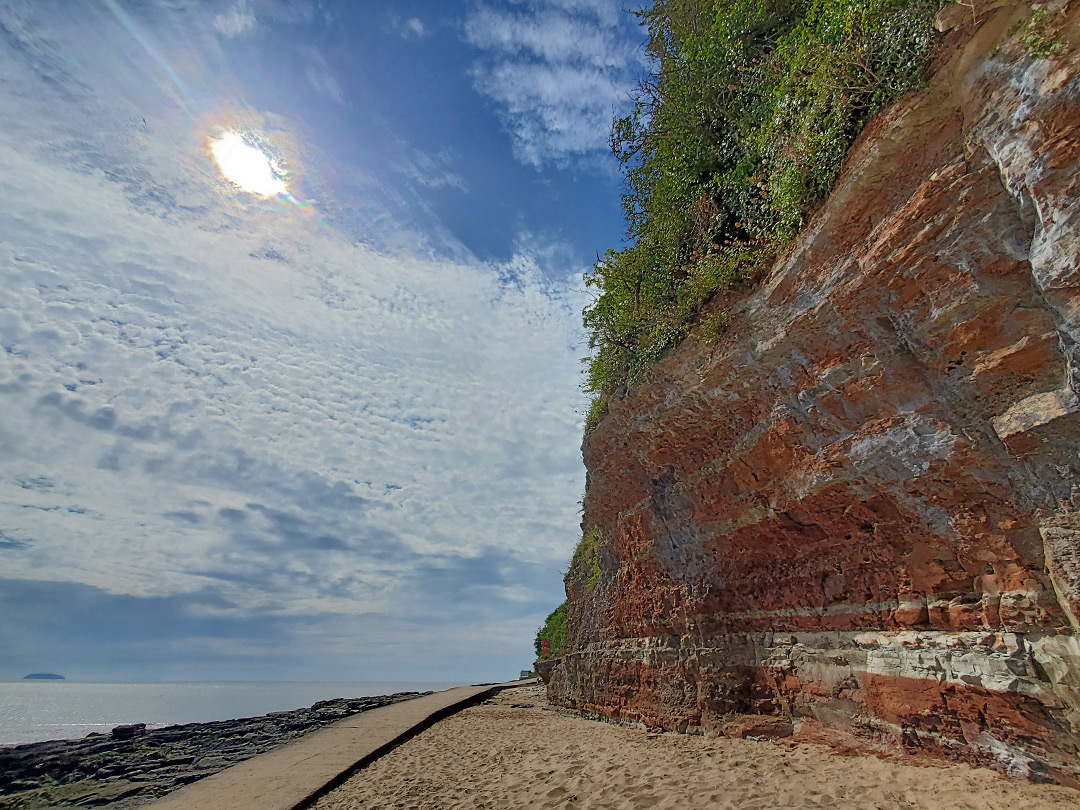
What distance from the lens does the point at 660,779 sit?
261 inches

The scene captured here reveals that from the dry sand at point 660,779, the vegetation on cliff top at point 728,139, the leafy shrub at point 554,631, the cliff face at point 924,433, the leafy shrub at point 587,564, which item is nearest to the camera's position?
the cliff face at point 924,433

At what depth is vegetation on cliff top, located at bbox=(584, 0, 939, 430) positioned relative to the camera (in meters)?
5.85

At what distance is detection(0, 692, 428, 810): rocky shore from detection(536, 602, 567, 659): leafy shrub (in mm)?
13005

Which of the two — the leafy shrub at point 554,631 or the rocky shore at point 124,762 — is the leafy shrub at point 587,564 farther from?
the leafy shrub at point 554,631

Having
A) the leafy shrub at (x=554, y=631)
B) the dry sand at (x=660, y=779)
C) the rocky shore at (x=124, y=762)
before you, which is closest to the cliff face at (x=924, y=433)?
the dry sand at (x=660, y=779)

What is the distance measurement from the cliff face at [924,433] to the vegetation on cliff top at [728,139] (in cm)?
46

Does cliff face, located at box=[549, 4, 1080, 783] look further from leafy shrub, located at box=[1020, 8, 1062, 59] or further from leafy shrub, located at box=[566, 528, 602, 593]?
leafy shrub, located at box=[566, 528, 602, 593]

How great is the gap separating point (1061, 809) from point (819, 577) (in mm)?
3211

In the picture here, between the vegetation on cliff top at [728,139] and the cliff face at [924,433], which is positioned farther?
the vegetation on cliff top at [728,139]

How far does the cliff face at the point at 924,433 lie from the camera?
14.2 feet

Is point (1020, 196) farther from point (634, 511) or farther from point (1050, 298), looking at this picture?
point (634, 511)

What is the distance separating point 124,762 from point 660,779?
18.5 metres

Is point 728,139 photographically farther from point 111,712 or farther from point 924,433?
point 111,712

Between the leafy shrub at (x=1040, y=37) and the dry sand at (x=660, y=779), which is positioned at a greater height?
the leafy shrub at (x=1040, y=37)
